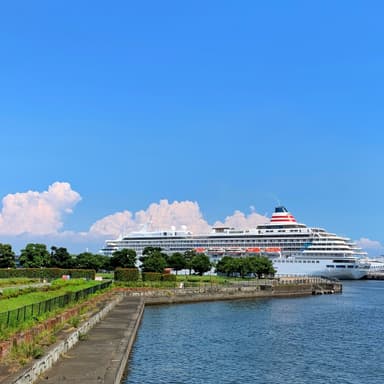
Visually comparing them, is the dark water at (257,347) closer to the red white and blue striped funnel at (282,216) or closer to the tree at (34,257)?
the tree at (34,257)

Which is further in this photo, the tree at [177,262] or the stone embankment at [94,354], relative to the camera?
the tree at [177,262]

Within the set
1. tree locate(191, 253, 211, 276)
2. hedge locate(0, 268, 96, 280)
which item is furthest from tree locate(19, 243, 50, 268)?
tree locate(191, 253, 211, 276)

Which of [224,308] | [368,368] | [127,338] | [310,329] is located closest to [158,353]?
[127,338]

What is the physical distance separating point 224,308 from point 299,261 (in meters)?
76.5

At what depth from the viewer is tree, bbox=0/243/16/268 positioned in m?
99.4

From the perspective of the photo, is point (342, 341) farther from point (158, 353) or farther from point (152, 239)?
point (152, 239)

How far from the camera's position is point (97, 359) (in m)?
21.0

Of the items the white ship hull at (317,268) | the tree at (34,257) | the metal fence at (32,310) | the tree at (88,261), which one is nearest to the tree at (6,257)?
the tree at (34,257)

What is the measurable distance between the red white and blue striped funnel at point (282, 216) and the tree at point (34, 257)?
214 feet

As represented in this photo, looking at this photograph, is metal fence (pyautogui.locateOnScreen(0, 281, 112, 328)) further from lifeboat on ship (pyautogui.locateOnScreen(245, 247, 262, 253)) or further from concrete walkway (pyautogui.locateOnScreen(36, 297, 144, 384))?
lifeboat on ship (pyautogui.locateOnScreen(245, 247, 262, 253))

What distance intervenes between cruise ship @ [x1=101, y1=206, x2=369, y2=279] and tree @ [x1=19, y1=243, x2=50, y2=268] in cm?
4944

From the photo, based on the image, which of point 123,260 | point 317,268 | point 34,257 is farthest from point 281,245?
point 34,257

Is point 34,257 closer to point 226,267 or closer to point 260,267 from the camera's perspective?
point 226,267

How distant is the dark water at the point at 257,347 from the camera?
23.8m
